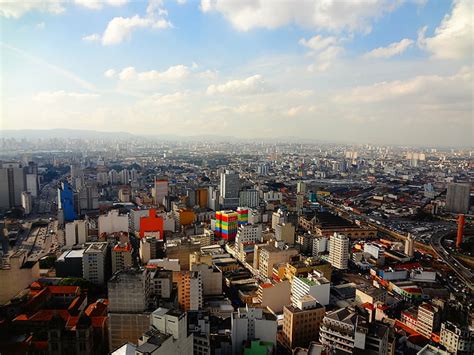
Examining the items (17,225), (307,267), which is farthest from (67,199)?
(307,267)

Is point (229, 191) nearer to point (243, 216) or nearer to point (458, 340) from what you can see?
point (243, 216)

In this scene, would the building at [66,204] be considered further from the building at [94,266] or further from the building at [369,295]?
the building at [369,295]

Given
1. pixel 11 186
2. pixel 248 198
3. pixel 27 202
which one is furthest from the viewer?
pixel 248 198

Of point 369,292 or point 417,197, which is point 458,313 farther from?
point 417,197

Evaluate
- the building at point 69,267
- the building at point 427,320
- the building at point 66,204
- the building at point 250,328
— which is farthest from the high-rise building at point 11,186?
the building at point 427,320

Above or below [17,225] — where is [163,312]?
above

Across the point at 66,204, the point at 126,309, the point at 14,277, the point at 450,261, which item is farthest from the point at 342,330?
the point at 66,204

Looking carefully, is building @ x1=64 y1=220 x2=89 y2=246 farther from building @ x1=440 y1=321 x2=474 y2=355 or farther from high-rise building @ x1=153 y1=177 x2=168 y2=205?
building @ x1=440 y1=321 x2=474 y2=355
